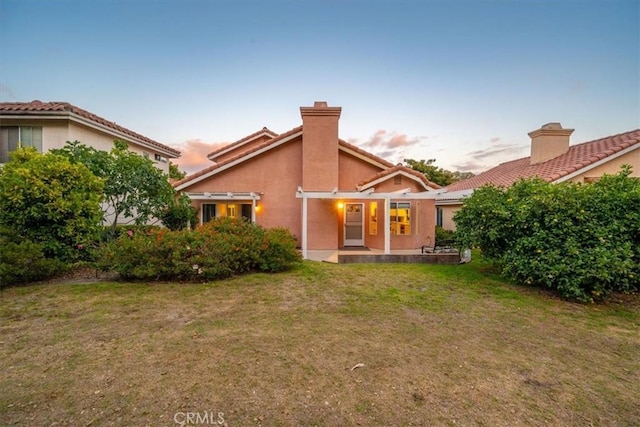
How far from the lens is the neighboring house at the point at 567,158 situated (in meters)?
Result: 11.1

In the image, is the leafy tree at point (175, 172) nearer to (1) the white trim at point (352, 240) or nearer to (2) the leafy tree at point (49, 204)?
(2) the leafy tree at point (49, 204)

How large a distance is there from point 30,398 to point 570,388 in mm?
6326

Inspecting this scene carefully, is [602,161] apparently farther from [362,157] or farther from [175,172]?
[175,172]

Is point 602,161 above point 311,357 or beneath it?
above

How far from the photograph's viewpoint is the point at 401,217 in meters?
12.9

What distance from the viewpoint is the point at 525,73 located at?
1377cm

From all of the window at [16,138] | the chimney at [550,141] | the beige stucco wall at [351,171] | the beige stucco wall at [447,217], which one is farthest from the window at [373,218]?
the window at [16,138]

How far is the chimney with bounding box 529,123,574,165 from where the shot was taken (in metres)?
13.8

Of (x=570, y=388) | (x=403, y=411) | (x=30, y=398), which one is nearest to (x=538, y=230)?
(x=570, y=388)

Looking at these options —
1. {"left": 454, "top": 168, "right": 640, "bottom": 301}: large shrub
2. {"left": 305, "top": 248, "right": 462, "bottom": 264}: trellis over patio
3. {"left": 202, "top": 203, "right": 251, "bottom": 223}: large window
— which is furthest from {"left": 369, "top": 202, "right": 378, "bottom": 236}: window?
{"left": 202, "top": 203, "right": 251, "bottom": 223}: large window

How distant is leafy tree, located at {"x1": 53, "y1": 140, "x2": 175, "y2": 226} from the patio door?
27.2 ft

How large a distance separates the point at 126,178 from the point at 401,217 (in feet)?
38.7

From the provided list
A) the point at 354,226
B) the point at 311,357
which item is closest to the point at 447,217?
the point at 354,226

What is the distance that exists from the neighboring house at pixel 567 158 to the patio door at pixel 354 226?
3992 mm
